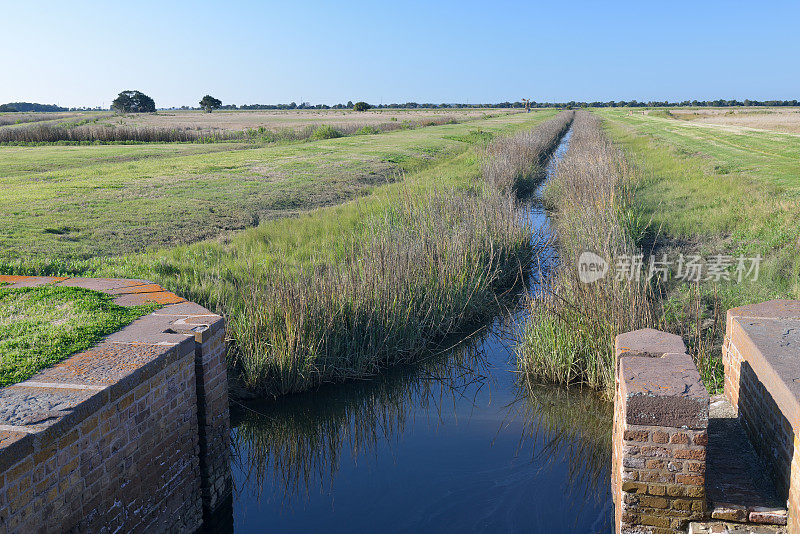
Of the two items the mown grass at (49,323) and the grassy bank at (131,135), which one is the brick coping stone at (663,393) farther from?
the grassy bank at (131,135)

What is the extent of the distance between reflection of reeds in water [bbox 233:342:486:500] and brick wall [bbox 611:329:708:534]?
96.1 inches

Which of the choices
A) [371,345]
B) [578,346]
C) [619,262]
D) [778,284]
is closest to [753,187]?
[778,284]

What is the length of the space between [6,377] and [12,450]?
991 millimetres

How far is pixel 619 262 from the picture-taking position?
7.19 m

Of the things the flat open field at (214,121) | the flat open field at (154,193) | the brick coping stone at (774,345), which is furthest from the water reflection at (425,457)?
the flat open field at (214,121)

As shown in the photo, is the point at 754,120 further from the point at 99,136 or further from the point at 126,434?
the point at 126,434

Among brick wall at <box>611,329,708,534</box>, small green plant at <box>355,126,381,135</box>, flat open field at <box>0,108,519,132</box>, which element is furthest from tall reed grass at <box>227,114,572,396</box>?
flat open field at <box>0,108,519,132</box>

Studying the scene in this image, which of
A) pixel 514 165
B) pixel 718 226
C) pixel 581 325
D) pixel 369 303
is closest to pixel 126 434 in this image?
pixel 369 303

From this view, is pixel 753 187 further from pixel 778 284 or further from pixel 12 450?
pixel 12 450

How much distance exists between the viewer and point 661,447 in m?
3.47

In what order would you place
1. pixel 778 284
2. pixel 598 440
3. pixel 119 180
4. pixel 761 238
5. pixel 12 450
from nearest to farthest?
pixel 12 450, pixel 598 440, pixel 778 284, pixel 761 238, pixel 119 180

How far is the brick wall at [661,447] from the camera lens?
11.1ft

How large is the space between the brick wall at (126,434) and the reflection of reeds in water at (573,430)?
2.70 m

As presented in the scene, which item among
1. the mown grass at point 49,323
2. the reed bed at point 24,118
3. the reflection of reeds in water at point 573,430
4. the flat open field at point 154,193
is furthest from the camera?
the reed bed at point 24,118
